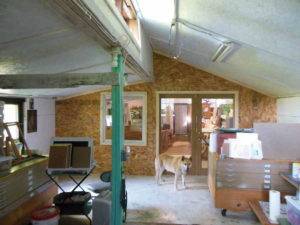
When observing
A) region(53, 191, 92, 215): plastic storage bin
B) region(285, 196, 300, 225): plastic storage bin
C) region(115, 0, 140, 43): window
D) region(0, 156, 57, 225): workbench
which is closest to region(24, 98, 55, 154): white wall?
region(0, 156, 57, 225): workbench

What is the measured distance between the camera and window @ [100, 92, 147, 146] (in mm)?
6953

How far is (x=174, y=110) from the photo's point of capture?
7062mm

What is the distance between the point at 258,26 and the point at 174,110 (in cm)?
470

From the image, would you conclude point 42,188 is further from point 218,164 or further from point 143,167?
point 143,167

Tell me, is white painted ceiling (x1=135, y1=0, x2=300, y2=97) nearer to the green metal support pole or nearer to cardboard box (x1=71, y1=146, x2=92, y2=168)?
the green metal support pole

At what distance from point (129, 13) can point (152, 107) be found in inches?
127

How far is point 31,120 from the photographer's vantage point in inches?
A: 233

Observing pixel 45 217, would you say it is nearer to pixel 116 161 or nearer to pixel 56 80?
pixel 116 161

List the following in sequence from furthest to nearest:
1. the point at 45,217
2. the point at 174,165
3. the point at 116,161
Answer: the point at 174,165 < the point at 45,217 < the point at 116,161

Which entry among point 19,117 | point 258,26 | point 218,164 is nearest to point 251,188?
point 218,164

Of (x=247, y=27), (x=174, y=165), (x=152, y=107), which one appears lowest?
(x=174, y=165)

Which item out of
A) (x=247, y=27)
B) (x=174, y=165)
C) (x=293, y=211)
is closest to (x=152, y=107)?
(x=174, y=165)

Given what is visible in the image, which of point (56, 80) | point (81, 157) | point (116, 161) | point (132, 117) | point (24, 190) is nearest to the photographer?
point (56, 80)

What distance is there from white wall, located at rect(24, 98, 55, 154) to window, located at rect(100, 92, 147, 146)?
1165mm
